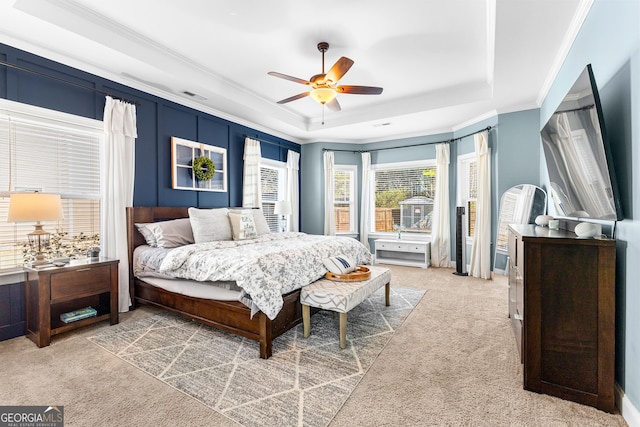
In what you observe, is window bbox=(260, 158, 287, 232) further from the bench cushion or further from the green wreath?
the bench cushion

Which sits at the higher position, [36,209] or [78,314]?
[36,209]

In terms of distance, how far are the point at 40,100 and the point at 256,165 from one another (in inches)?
116

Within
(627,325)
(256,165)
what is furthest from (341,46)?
(627,325)

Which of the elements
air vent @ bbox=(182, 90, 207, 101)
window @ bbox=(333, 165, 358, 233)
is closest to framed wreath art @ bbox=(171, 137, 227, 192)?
air vent @ bbox=(182, 90, 207, 101)

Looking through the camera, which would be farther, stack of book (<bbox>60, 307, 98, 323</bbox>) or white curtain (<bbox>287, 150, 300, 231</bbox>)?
white curtain (<bbox>287, 150, 300, 231</bbox>)

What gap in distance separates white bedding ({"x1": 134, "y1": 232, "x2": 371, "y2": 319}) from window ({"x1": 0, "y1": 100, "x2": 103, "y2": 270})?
0.74 meters

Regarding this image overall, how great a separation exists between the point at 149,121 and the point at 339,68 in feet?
8.55

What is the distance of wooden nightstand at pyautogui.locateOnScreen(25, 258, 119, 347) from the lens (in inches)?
102

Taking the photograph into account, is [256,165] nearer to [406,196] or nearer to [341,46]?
[341,46]

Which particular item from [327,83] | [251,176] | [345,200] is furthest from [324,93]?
[345,200]

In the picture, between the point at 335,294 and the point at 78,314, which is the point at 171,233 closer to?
the point at 78,314

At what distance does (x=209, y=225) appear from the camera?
3.79 meters

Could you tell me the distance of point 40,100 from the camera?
9.70ft

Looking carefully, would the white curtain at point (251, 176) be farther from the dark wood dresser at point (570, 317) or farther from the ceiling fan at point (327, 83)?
the dark wood dresser at point (570, 317)
